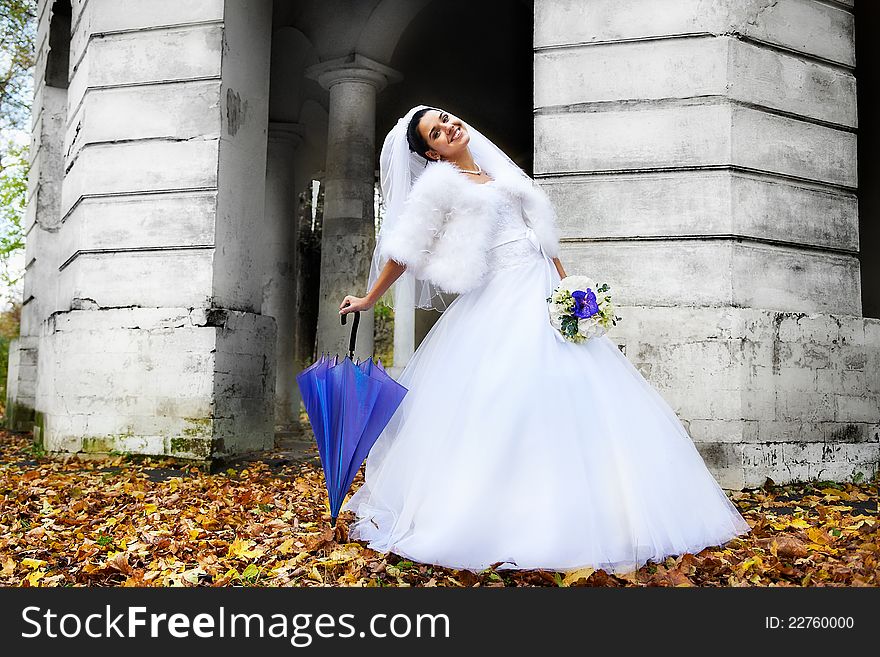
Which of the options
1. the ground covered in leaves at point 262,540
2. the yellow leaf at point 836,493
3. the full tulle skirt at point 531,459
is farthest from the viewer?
the yellow leaf at point 836,493

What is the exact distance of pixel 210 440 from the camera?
6.80 meters

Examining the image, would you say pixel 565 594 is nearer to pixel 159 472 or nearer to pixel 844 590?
pixel 844 590

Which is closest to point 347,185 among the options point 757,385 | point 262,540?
point 757,385

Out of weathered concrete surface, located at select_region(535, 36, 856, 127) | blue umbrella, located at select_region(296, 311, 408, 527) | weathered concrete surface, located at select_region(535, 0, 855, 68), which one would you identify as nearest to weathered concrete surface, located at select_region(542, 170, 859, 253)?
weathered concrete surface, located at select_region(535, 36, 856, 127)

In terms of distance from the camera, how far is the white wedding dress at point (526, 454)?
3.36 meters

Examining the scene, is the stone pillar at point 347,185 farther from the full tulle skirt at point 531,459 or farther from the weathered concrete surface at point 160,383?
the full tulle skirt at point 531,459

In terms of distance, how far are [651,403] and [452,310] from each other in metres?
1.08

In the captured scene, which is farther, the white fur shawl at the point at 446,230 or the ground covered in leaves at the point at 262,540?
the white fur shawl at the point at 446,230

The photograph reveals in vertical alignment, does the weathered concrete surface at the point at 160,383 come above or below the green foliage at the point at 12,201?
below

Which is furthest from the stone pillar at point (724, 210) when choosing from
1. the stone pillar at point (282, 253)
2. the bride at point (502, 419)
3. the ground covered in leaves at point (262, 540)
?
the stone pillar at point (282, 253)

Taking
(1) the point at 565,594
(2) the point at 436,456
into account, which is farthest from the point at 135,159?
(1) the point at 565,594

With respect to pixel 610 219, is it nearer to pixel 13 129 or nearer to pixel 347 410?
pixel 347 410

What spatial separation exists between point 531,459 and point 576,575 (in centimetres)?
51

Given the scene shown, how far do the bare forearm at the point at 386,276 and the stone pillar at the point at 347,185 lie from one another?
18.3 feet
